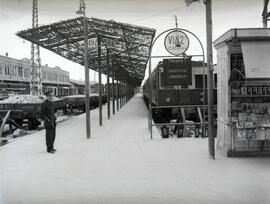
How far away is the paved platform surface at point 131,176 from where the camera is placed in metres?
4.18

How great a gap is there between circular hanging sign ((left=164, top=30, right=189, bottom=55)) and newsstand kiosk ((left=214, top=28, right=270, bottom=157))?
1.10 m

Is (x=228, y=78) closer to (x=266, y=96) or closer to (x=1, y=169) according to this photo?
(x=266, y=96)

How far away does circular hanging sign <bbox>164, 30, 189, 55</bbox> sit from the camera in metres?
7.94

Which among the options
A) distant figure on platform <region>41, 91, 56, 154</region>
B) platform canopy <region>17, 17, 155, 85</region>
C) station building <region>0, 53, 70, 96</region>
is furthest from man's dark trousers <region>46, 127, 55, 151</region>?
station building <region>0, 53, 70, 96</region>

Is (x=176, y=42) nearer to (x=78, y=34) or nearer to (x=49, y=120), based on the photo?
(x=49, y=120)

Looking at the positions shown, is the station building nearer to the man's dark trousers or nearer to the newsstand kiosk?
the man's dark trousers

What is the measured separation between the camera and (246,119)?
638cm

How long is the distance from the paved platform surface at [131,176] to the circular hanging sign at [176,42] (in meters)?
2.34

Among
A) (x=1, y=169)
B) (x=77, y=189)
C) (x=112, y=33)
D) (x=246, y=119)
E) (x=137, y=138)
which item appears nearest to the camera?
(x=77, y=189)

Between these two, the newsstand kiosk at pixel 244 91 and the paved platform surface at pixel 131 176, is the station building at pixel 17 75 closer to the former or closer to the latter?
the paved platform surface at pixel 131 176

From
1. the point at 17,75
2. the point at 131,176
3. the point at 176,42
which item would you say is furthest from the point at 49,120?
the point at 17,75

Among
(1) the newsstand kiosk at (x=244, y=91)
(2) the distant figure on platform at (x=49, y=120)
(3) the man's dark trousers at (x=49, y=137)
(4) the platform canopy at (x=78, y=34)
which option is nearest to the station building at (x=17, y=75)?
(4) the platform canopy at (x=78, y=34)

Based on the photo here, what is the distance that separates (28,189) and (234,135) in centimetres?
399

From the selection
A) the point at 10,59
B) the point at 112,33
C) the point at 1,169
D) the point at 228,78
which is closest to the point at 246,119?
the point at 228,78
